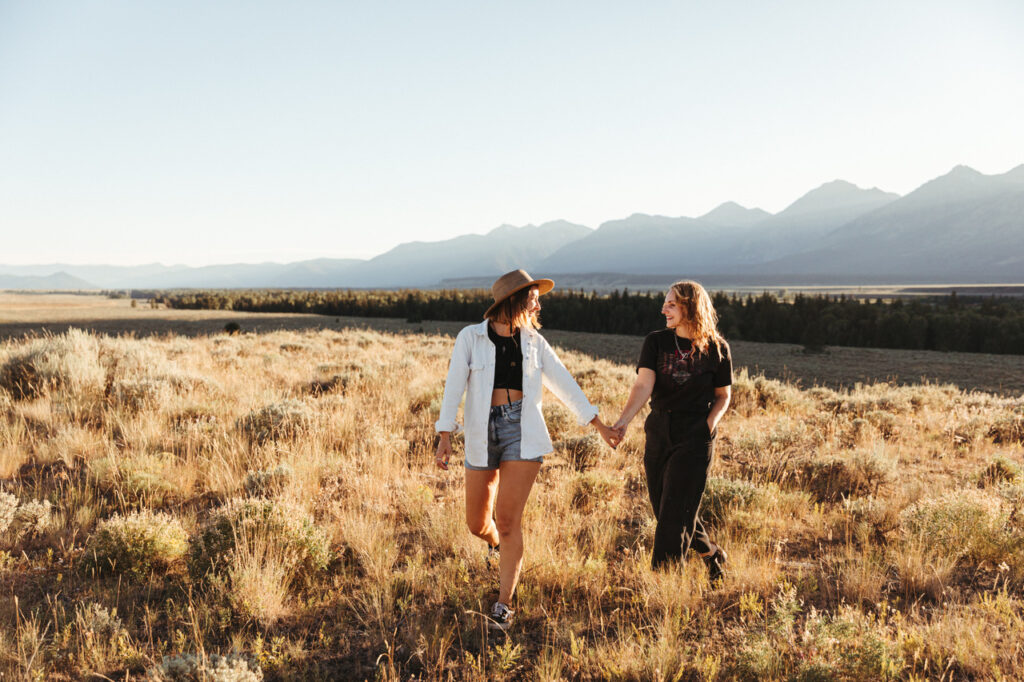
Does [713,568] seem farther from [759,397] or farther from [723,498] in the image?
[759,397]

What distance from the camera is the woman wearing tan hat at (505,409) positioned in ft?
11.2

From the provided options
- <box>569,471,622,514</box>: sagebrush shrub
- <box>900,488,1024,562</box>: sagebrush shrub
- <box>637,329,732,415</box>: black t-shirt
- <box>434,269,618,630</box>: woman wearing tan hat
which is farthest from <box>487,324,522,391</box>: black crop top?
<box>900,488,1024,562</box>: sagebrush shrub

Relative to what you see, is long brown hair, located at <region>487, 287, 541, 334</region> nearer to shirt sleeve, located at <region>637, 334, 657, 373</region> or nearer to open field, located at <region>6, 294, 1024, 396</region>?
shirt sleeve, located at <region>637, 334, 657, 373</region>

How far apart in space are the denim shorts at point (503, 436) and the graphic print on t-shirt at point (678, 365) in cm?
120

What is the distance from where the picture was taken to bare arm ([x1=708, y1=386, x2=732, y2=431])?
3863 mm

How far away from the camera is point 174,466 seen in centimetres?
594

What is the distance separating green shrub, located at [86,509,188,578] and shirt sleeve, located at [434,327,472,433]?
2605mm

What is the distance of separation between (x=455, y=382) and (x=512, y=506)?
2.98 ft

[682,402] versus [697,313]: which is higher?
[697,313]

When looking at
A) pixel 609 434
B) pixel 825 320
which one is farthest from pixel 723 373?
pixel 825 320

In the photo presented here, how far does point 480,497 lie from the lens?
11.8ft

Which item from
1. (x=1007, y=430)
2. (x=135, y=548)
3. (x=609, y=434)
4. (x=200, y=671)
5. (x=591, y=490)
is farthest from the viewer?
(x=1007, y=430)

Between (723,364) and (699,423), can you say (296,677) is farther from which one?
(723,364)

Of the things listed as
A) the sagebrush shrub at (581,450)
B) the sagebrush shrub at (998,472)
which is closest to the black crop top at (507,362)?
the sagebrush shrub at (581,450)
